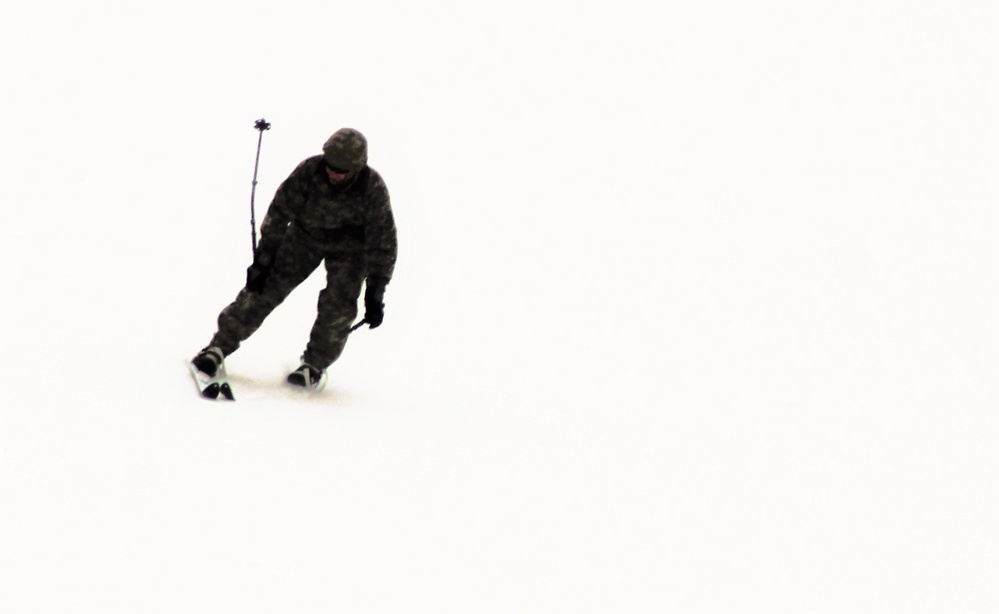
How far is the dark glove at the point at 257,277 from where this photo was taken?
6910mm

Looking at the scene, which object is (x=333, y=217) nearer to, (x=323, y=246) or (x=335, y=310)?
(x=323, y=246)

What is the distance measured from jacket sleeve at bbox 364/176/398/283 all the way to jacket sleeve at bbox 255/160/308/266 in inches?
16.3

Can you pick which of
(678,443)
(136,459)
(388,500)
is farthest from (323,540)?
(678,443)

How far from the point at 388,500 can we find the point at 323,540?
2.16 feet

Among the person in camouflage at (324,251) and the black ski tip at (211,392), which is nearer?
the black ski tip at (211,392)

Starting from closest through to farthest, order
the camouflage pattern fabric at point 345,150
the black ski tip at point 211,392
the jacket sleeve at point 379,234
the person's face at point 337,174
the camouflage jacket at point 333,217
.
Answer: the black ski tip at point 211,392 < the camouflage pattern fabric at point 345,150 < the person's face at point 337,174 < the camouflage jacket at point 333,217 < the jacket sleeve at point 379,234

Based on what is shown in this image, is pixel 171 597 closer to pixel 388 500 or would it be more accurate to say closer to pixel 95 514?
pixel 95 514

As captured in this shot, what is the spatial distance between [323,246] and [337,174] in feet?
2.12

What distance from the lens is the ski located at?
20.6 feet

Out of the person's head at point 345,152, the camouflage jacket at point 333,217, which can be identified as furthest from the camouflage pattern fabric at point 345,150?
the camouflage jacket at point 333,217

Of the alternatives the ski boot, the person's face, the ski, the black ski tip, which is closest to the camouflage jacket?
the person's face

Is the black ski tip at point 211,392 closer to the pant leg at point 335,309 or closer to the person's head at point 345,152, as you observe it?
the pant leg at point 335,309

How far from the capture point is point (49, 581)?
375 cm

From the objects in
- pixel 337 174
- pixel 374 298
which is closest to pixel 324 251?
pixel 374 298
